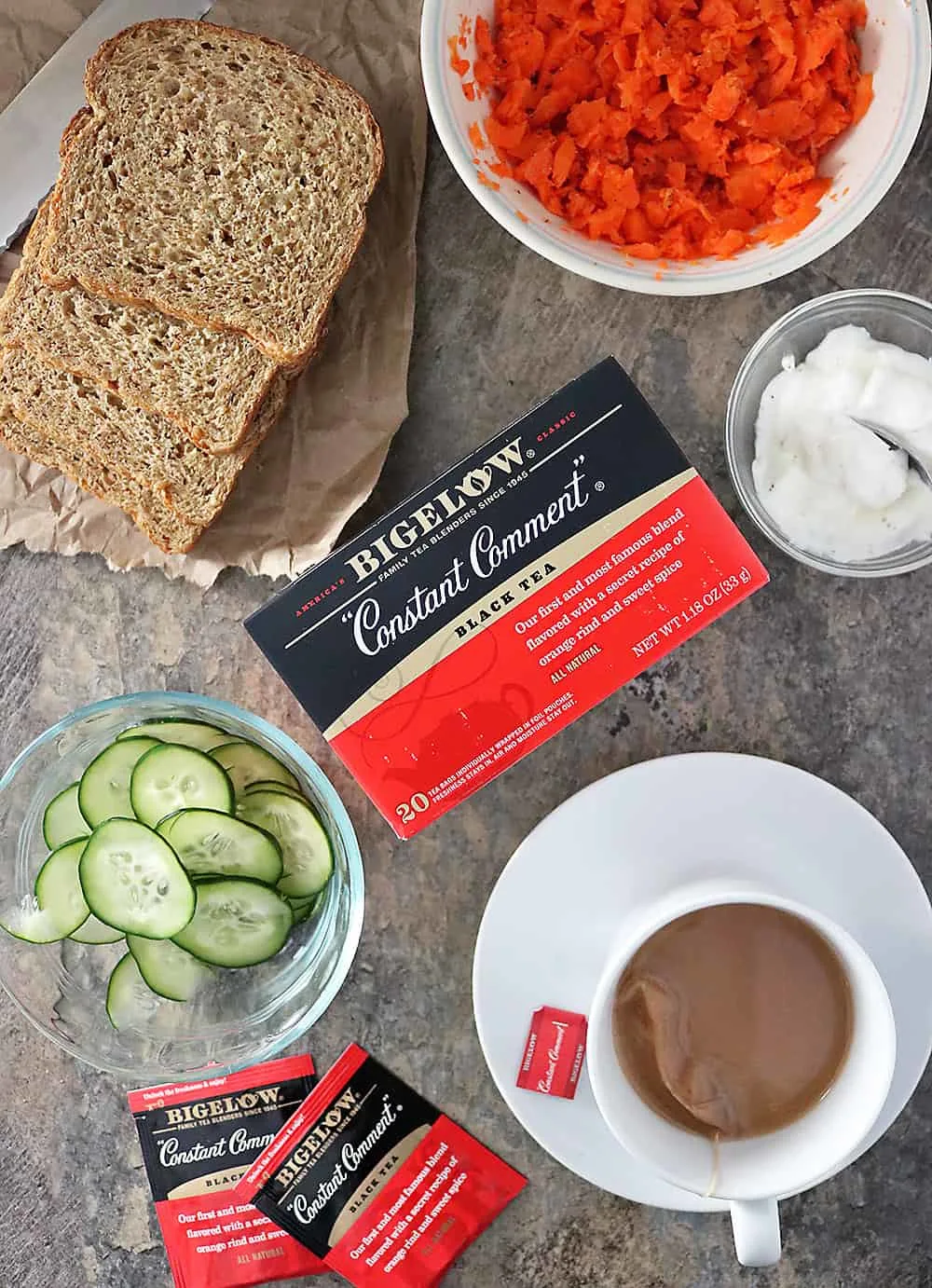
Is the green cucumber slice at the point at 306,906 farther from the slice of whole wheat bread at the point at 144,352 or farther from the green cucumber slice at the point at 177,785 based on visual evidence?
the slice of whole wheat bread at the point at 144,352

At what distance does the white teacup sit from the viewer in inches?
41.9

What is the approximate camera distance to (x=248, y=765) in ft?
4.03

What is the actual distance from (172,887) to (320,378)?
0.64m

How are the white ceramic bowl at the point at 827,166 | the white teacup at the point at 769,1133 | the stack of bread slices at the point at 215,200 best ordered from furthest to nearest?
the stack of bread slices at the point at 215,200
the white ceramic bowl at the point at 827,166
the white teacup at the point at 769,1133

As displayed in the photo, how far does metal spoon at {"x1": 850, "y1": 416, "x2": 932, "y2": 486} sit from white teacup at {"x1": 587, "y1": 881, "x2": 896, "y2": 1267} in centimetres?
53

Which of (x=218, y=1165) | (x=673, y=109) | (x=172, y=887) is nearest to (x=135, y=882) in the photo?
(x=172, y=887)

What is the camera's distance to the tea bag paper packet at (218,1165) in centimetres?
137

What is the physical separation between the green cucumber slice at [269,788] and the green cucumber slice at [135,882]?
130 mm

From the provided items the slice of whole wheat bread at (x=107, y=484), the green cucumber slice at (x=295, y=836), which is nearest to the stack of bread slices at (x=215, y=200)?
the slice of whole wheat bread at (x=107, y=484)

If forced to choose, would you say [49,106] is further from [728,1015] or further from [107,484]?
[728,1015]

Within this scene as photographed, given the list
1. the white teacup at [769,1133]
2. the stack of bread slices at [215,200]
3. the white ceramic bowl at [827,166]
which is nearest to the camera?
the white teacup at [769,1133]

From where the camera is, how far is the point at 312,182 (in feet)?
4.32

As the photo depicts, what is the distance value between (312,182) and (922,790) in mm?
1041

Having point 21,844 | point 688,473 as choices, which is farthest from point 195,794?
point 688,473
